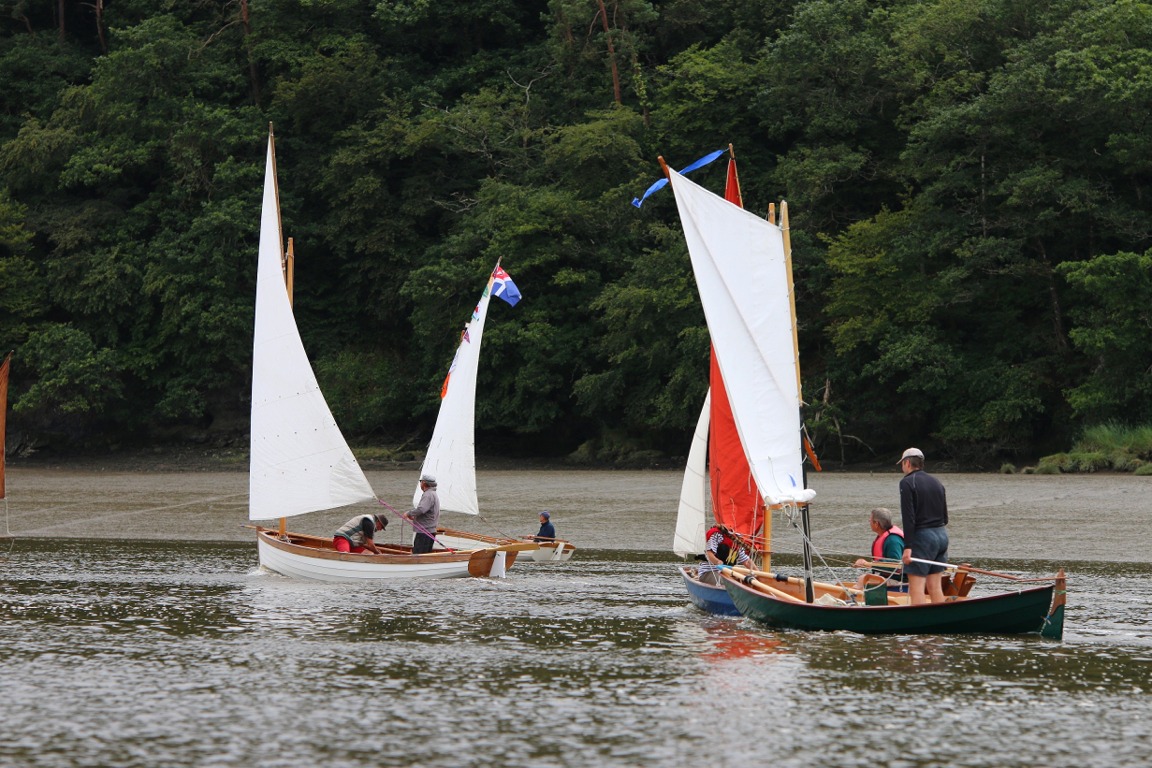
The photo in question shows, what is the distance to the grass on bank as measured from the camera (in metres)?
42.1

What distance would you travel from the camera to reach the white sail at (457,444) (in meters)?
28.7

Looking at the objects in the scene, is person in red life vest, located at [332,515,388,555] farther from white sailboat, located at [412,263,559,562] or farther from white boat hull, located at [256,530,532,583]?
white sailboat, located at [412,263,559,562]

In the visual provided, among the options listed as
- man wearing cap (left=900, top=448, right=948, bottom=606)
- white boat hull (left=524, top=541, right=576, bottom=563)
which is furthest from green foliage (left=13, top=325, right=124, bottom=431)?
man wearing cap (left=900, top=448, right=948, bottom=606)

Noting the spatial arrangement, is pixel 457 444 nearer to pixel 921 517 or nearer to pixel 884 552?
pixel 884 552

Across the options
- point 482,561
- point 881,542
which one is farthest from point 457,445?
point 881,542

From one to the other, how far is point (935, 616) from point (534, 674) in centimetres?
491

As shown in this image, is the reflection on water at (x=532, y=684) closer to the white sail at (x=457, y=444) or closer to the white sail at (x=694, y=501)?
the white sail at (x=694, y=501)

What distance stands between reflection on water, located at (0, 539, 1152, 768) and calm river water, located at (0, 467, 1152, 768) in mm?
44

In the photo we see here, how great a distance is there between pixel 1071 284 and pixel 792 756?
132 feet

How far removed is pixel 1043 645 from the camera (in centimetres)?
1588

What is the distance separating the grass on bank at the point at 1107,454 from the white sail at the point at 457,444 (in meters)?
22.4

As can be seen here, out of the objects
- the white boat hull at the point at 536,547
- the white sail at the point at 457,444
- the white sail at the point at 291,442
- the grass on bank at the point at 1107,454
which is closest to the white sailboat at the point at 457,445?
the white sail at the point at 457,444

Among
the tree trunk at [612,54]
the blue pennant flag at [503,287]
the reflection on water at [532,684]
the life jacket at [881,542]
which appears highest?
the tree trunk at [612,54]

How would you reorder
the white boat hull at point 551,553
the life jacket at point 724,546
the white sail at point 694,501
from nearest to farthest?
the life jacket at point 724,546
the white sail at point 694,501
the white boat hull at point 551,553
